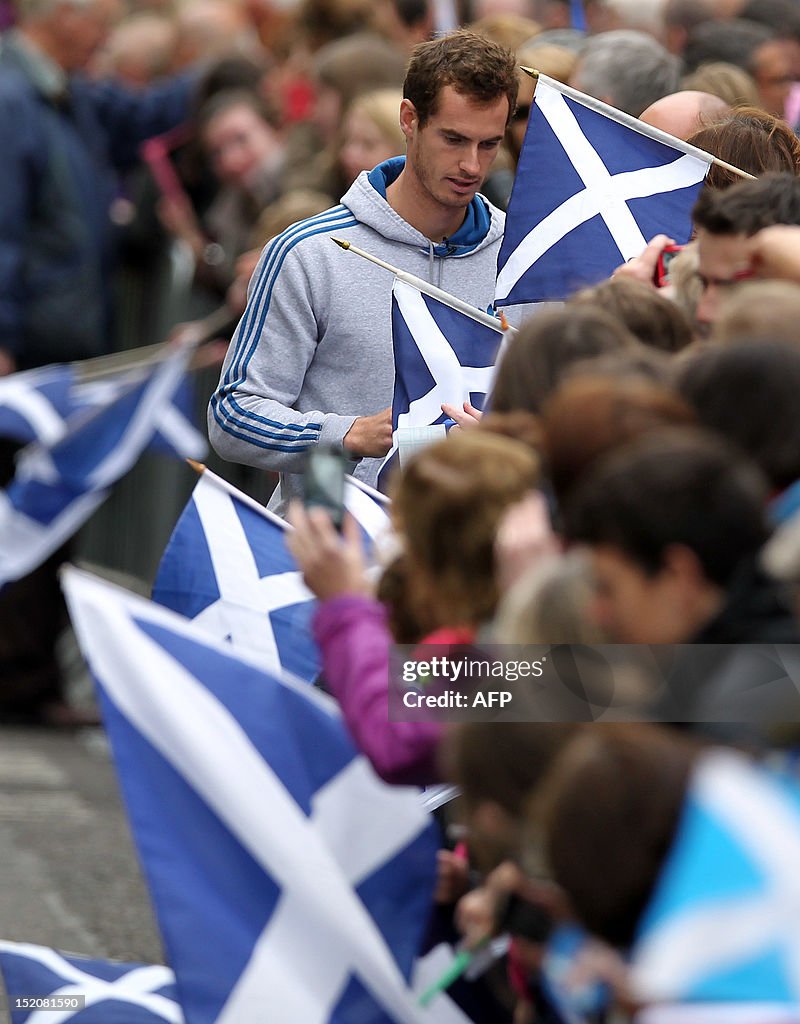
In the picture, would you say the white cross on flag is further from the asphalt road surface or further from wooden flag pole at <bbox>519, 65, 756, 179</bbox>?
the asphalt road surface

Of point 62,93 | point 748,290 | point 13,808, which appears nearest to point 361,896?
point 748,290

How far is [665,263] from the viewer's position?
14.6 feet

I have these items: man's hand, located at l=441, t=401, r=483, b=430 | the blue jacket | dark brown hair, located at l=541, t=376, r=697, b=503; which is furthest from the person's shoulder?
the blue jacket

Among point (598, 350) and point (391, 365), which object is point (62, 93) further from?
point (598, 350)

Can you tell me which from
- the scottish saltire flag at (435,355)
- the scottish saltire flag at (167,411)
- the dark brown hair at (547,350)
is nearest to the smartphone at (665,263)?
the scottish saltire flag at (435,355)

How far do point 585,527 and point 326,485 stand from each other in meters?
0.67

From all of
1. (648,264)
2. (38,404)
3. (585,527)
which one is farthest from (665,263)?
(38,404)

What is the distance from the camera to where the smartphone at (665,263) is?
4387 millimetres

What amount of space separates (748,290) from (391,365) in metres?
1.86

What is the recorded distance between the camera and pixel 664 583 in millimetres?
2568

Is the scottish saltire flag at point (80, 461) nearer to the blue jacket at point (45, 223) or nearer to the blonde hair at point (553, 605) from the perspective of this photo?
the blue jacket at point (45, 223)

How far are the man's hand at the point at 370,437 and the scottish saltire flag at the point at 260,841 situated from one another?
137cm

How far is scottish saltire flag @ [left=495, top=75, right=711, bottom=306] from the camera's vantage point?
15.9ft

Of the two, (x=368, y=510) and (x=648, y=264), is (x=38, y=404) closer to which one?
(x=368, y=510)
